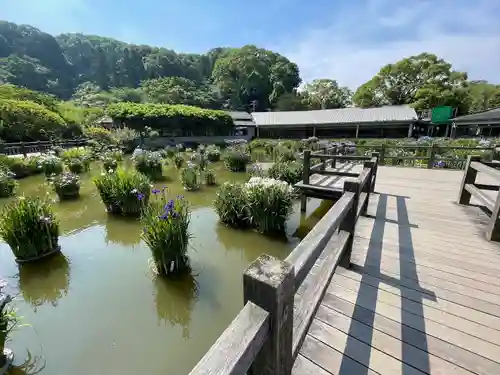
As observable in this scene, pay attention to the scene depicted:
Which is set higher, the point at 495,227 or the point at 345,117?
the point at 345,117

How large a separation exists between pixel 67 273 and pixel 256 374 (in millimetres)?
3836

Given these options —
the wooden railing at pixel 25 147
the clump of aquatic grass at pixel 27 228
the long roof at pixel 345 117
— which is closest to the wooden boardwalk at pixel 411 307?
the clump of aquatic grass at pixel 27 228

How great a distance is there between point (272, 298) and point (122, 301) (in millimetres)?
2948

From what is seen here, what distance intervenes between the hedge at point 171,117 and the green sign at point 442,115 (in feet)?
69.2

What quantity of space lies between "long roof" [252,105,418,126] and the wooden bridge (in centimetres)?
2543

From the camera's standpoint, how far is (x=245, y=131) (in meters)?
31.5

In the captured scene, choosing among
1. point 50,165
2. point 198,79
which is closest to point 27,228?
point 50,165

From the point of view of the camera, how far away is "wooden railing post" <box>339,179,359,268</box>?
2311 millimetres

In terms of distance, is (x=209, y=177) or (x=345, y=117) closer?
(x=209, y=177)

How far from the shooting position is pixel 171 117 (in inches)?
987

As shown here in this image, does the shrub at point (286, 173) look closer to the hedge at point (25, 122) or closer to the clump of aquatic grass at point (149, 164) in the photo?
the clump of aquatic grass at point (149, 164)

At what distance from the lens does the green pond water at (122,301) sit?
2377 millimetres

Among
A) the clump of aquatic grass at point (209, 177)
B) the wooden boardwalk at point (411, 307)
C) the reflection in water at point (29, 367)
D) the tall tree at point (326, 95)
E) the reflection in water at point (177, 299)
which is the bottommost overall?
the reflection in water at point (177, 299)

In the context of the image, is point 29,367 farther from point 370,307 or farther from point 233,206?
point 233,206
